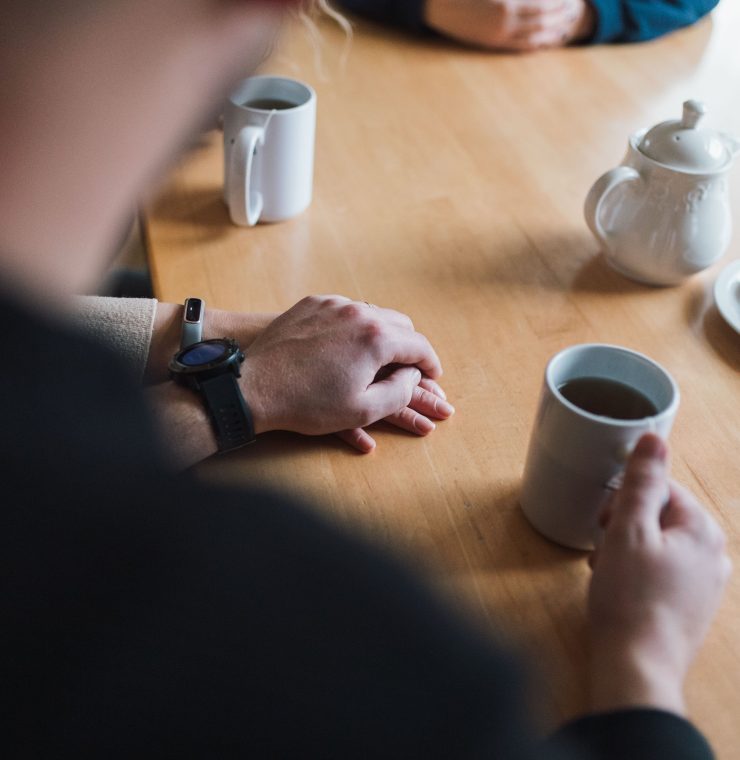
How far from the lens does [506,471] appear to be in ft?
2.64

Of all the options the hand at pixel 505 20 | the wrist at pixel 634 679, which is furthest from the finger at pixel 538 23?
the wrist at pixel 634 679

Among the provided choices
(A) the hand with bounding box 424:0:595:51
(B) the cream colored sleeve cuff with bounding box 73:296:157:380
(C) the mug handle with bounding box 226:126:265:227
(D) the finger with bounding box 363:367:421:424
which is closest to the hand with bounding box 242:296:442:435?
(D) the finger with bounding box 363:367:421:424

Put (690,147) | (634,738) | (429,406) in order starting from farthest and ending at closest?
1. (690,147)
2. (429,406)
3. (634,738)

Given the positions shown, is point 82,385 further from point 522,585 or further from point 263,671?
point 522,585

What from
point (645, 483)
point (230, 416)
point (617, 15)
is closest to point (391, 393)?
point (230, 416)

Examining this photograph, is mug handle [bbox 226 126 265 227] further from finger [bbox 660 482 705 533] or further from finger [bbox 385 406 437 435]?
finger [bbox 660 482 705 533]

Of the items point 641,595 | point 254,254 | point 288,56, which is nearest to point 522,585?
point 641,595

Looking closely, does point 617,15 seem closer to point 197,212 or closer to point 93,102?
point 197,212

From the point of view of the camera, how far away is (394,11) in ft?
5.18

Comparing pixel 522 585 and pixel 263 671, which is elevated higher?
pixel 263 671

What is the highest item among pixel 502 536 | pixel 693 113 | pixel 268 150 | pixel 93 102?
pixel 93 102

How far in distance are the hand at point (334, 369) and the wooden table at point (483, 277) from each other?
29 millimetres

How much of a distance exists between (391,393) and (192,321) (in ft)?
0.70

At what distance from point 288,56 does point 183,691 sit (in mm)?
1262
